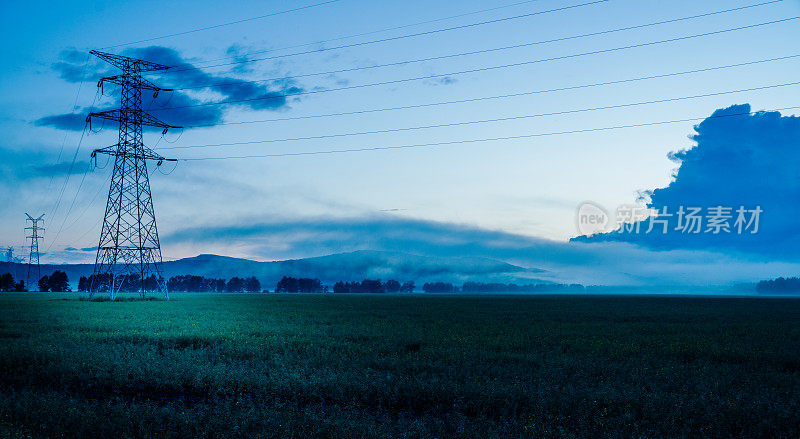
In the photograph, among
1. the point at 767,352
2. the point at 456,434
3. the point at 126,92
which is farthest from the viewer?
the point at 126,92

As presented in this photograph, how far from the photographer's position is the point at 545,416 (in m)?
12.2

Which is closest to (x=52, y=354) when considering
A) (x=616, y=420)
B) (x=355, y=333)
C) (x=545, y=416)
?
(x=355, y=333)

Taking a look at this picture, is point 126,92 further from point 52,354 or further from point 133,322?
point 52,354

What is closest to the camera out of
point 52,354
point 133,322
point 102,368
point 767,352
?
point 102,368

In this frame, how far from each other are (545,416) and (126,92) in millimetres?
65151

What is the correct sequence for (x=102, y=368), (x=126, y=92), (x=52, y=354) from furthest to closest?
(x=126, y=92)
(x=52, y=354)
(x=102, y=368)

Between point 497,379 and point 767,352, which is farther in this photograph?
point 767,352

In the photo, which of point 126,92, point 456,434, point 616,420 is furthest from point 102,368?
point 126,92

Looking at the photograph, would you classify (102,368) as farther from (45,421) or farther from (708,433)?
(708,433)

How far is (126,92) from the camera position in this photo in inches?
2419

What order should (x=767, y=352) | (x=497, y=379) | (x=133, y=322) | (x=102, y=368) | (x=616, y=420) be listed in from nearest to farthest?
(x=616, y=420) → (x=497, y=379) → (x=102, y=368) → (x=767, y=352) → (x=133, y=322)

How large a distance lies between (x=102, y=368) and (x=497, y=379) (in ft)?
44.2

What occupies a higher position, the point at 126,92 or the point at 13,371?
the point at 126,92

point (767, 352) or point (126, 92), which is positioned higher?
point (126, 92)
